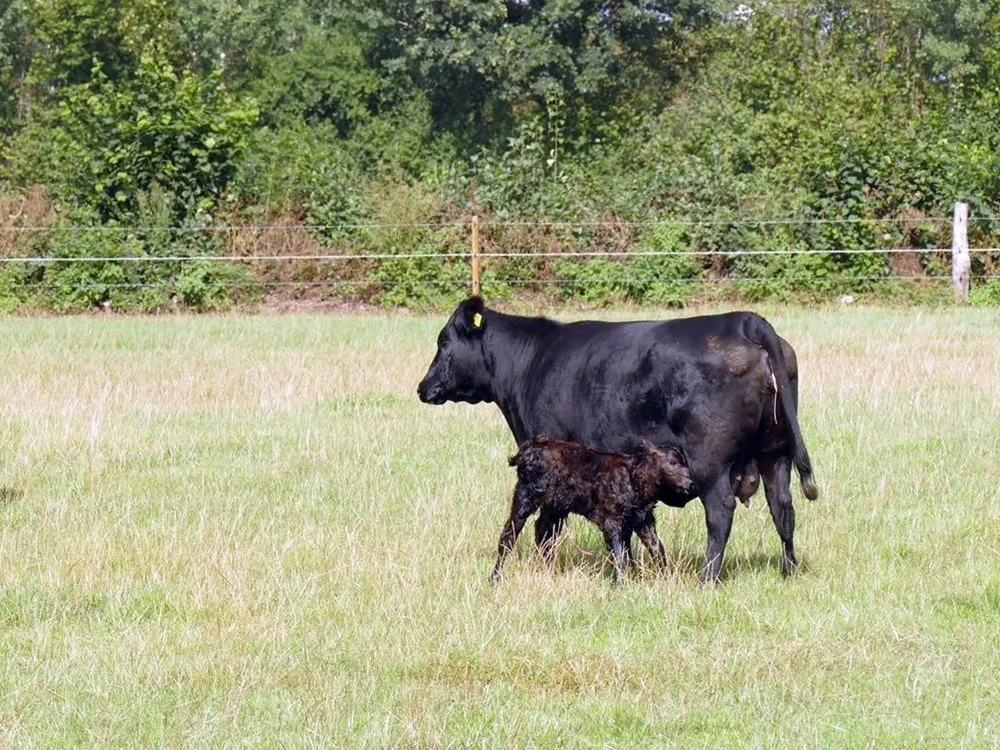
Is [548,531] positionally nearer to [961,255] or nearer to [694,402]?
[694,402]

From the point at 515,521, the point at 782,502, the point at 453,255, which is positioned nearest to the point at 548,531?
the point at 515,521

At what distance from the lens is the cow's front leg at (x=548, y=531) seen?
278 inches

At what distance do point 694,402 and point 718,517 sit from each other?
0.53m

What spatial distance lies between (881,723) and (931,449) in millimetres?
5463

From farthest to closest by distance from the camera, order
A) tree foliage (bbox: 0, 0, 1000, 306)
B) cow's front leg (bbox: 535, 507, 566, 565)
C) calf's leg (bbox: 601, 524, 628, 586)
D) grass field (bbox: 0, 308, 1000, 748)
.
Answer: tree foliage (bbox: 0, 0, 1000, 306) → cow's front leg (bbox: 535, 507, 566, 565) → calf's leg (bbox: 601, 524, 628, 586) → grass field (bbox: 0, 308, 1000, 748)

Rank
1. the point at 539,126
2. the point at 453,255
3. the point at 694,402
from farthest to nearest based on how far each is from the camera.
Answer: the point at 539,126 < the point at 453,255 < the point at 694,402

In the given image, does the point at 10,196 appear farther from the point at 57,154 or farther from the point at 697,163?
the point at 697,163

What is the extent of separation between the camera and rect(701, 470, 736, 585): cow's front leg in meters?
6.96

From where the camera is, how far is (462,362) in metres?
8.52

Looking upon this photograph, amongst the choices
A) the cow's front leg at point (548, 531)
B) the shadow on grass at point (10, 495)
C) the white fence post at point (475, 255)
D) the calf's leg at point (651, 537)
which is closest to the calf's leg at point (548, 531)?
the cow's front leg at point (548, 531)

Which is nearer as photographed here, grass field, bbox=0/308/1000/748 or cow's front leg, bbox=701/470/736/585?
grass field, bbox=0/308/1000/748

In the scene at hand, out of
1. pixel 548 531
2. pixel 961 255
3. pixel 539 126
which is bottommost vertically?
pixel 548 531

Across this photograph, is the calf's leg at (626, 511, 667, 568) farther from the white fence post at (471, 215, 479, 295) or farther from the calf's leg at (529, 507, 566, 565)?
the white fence post at (471, 215, 479, 295)

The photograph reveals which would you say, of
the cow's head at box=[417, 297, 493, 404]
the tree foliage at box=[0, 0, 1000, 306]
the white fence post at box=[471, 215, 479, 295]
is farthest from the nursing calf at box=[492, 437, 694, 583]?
the tree foliage at box=[0, 0, 1000, 306]
